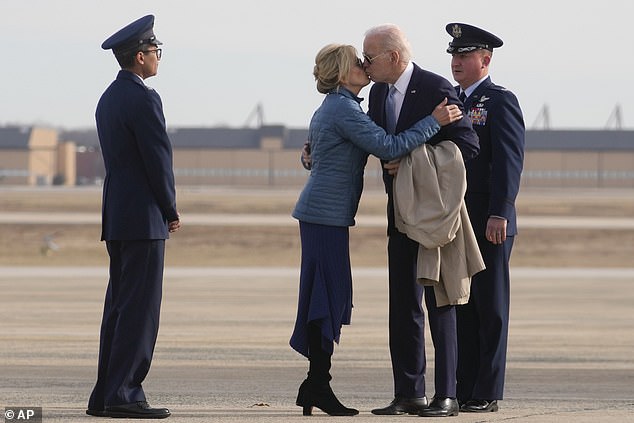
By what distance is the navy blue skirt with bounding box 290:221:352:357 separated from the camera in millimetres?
7105

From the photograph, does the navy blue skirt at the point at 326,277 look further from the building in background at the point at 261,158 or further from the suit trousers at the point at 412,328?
the building in background at the point at 261,158

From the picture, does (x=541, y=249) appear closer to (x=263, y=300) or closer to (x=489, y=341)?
(x=263, y=300)

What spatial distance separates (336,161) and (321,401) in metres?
1.21

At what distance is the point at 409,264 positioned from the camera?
7.09m

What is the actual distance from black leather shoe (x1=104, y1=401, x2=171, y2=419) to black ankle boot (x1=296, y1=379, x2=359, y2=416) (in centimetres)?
71

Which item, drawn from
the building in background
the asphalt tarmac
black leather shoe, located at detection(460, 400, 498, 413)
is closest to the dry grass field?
the asphalt tarmac

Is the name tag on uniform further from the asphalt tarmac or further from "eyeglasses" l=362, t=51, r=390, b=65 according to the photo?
the asphalt tarmac

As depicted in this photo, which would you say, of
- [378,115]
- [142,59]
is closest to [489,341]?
[378,115]

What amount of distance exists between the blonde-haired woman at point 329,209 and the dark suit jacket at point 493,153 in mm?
531

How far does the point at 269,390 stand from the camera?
334 inches

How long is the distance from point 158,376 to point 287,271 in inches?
478

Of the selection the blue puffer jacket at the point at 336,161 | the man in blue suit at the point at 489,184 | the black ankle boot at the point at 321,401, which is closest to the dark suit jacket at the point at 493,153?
the man in blue suit at the point at 489,184

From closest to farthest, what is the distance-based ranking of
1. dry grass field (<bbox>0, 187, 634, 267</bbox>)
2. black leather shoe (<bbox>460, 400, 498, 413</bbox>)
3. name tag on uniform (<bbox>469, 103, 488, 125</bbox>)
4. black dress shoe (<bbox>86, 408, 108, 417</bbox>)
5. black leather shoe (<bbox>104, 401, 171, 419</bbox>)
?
black leather shoe (<bbox>104, 401, 171, 419</bbox>) < black dress shoe (<bbox>86, 408, 108, 417</bbox>) < black leather shoe (<bbox>460, 400, 498, 413</bbox>) < name tag on uniform (<bbox>469, 103, 488, 125</bbox>) < dry grass field (<bbox>0, 187, 634, 267</bbox>)

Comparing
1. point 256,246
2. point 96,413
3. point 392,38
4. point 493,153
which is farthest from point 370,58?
point 256,246
